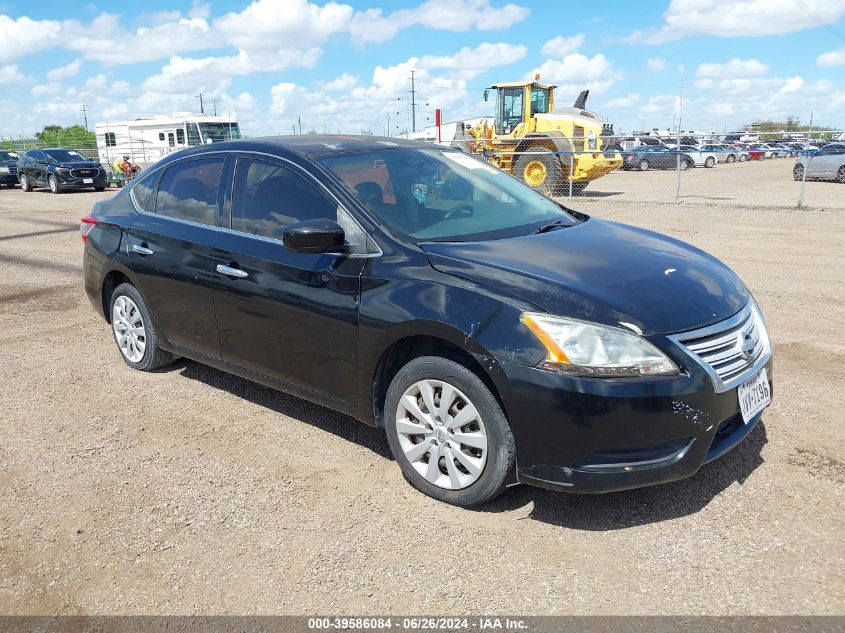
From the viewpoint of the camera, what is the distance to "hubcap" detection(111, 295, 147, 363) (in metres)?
5.06

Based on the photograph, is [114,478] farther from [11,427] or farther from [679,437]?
[679,437]

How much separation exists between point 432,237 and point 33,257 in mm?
9548

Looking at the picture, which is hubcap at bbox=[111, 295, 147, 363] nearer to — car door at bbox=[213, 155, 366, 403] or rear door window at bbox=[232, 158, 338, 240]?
car door at bbox=[213, 155, 366, 403]

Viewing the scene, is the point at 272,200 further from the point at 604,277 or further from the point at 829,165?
the point at 829,165

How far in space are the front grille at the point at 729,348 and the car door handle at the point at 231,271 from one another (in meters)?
2.36

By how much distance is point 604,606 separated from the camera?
259 cm

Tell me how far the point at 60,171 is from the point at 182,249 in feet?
76.0

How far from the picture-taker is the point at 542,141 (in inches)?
752

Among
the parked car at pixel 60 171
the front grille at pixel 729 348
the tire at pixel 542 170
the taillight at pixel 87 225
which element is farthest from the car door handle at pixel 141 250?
the parked car at pixel 60 171

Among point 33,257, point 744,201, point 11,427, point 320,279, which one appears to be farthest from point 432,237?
point 744,201

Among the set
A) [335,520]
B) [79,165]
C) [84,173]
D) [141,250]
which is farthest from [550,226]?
[79,165]

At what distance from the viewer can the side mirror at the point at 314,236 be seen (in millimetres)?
3386

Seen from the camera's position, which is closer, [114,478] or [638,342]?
[638,342]

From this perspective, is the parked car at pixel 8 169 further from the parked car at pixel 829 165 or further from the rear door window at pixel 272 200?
the parked car at pixel 829 165
